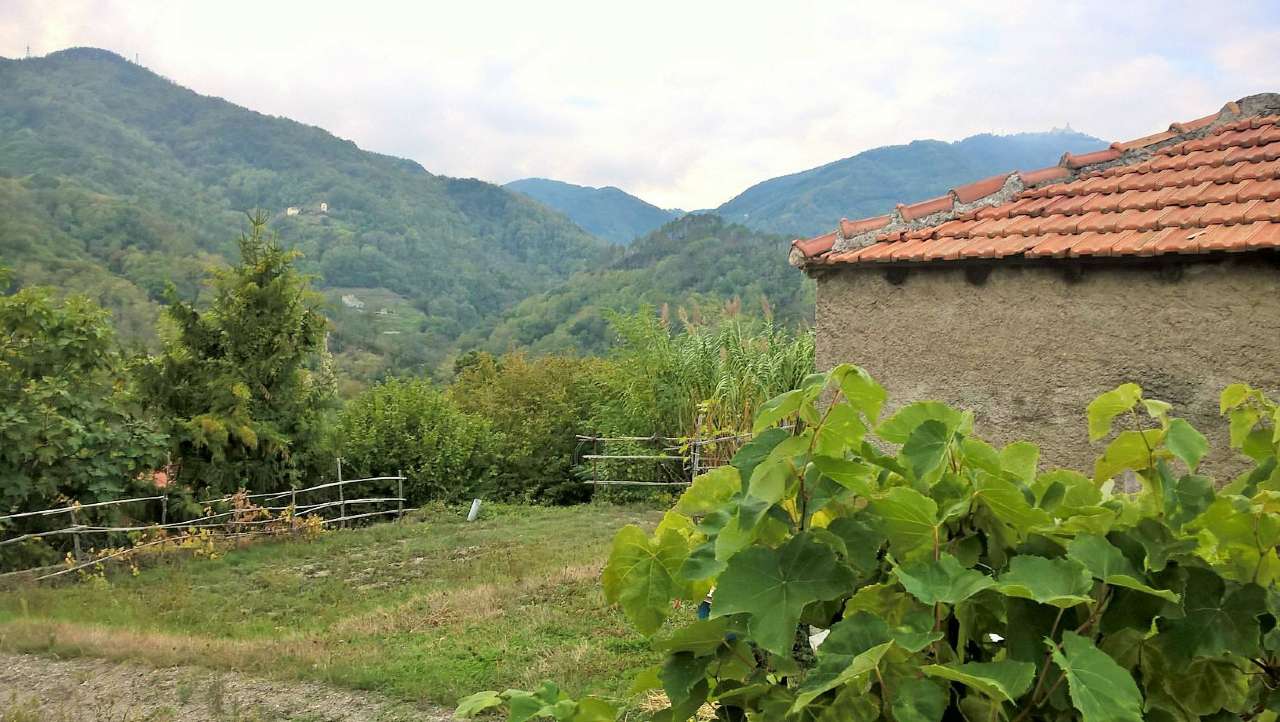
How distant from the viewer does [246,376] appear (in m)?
14.7

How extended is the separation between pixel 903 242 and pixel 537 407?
53.6ft

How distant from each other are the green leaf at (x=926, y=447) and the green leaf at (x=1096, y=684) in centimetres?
21

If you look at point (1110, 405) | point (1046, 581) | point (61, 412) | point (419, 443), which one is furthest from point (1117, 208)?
point (419, 443)

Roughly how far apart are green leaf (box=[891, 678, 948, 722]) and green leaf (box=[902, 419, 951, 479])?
0.72 feet

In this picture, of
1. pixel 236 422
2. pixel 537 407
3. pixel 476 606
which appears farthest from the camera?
pixel 537 407

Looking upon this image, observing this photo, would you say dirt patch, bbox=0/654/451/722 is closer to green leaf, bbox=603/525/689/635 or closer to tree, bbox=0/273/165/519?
green leaf, bbox=603/525/689/635

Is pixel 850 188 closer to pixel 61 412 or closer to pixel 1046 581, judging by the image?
pixel 61 412

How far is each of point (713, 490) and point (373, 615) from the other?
794 cm

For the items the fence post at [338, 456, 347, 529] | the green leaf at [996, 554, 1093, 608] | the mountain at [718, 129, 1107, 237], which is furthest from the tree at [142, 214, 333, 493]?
the mountain at [718, 129, 1107, 237]

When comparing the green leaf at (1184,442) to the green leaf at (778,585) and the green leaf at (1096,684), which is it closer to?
the green leaf at (1096,684)

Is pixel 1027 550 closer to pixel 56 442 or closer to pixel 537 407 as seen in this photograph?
pixel 56 442

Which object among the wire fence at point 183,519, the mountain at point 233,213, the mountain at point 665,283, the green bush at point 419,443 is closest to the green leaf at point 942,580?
the wire fence at point 183,519

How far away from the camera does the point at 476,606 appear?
8305 millimetres

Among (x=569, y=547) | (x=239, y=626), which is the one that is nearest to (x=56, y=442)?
(x=239, y=626)
